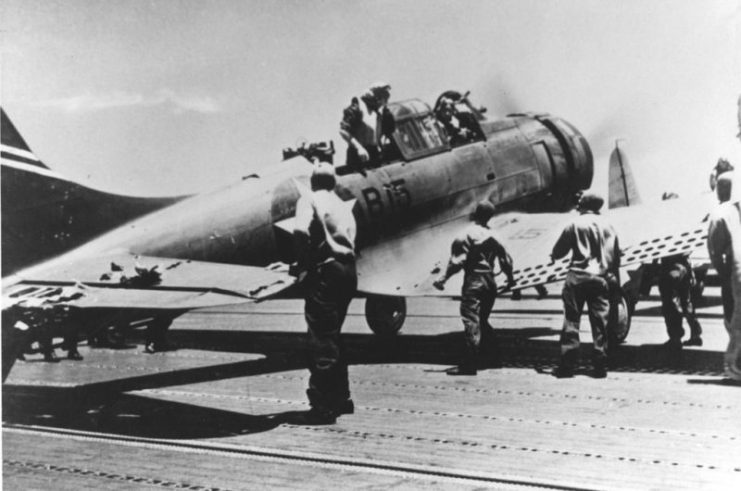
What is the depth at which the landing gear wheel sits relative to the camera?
854cm

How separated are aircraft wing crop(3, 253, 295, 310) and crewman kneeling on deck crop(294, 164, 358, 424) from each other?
0.21 meters

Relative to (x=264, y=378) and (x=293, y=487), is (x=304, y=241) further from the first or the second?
(x=264, y=378)

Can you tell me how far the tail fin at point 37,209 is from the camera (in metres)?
5.82

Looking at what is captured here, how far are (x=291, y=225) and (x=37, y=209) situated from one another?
7.54 feet

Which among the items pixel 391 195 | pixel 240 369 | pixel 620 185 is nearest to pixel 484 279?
pixel 391 195

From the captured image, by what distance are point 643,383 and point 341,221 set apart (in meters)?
2.73

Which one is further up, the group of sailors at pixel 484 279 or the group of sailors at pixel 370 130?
the group of sailors at pixel 370 130

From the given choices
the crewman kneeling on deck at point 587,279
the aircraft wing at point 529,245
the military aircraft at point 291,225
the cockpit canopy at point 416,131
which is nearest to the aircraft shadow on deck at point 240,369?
the crewman kneeling on deck at point 587,279

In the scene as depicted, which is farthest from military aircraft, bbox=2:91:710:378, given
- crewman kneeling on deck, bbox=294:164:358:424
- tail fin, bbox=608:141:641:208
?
tail fin, bbox=608:141:641:208

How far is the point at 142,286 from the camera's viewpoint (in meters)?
4.87

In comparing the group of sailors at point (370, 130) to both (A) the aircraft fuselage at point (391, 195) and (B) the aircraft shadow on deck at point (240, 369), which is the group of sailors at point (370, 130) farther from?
Result: (B) the aircraft shadow on deck at point (240, 369)

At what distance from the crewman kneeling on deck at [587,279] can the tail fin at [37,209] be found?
4.02 m

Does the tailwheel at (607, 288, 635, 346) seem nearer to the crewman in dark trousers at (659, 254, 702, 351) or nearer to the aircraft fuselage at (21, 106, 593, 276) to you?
the crewman in dark trousers at (659, 254, 702, 351)

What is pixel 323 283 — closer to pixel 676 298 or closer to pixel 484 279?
pixel 484 279
